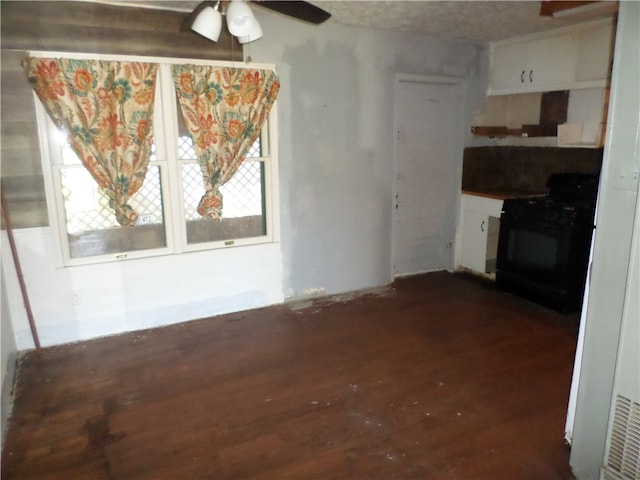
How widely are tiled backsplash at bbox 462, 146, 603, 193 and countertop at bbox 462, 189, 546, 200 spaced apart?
7 cm

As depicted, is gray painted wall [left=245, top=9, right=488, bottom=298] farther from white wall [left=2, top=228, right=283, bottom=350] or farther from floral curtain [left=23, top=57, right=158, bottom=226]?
floral curtain [left=23, top=57, right=158, bottom=226]

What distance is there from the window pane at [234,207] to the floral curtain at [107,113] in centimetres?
45

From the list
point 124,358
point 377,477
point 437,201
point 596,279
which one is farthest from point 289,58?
point 377,477

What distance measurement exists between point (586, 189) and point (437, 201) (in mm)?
1429

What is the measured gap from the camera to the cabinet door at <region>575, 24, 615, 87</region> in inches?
154

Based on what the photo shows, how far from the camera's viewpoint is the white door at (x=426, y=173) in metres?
4.70

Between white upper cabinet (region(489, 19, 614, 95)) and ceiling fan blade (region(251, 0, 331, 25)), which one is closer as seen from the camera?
ceiling fan blade (region(251, 0, 331, 25))

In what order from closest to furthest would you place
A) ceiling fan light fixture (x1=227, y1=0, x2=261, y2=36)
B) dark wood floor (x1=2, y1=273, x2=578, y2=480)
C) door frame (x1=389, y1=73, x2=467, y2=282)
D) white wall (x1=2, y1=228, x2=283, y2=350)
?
dark wood floor (x1=2, y1=273, x2=578, y2=480) < ceiling fan light fixture (x1=227, y1=0, x2=261, y2=36) < white wall (x1=2, y1=228, x2=283, y2=350) < door frame (x1=389, y1=73, x2=467, y2=282)

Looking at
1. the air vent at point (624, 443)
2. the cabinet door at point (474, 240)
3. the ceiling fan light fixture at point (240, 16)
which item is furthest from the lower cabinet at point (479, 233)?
the ceiling fan light fixture at point (240, 16)

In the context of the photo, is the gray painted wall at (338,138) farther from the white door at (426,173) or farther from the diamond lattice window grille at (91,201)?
the diamond lattice window grille at (91,201)

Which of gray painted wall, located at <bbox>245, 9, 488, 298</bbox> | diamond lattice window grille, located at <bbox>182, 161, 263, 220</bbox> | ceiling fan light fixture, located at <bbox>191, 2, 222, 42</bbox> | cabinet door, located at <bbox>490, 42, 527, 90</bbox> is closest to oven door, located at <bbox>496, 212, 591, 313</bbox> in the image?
gray painted wall, located at <bbox>245, 9, 488, 298</bbox>

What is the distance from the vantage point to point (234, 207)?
401 cm

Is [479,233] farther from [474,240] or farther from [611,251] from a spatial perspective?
[611,251]

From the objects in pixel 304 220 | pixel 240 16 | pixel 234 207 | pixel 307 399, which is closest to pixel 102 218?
pixel 234 207
